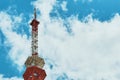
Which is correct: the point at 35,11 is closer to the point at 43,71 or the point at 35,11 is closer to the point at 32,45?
the point at 32,45

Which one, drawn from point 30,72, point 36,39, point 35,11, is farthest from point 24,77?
point 35,11

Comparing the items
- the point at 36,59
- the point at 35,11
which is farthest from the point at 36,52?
the point at 35,11

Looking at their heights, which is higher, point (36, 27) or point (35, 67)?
point (36, 27)

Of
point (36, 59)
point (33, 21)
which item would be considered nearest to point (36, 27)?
point (33, 21)

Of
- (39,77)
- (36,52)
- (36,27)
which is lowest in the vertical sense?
(39,77)

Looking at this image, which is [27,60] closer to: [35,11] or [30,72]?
[30,72]

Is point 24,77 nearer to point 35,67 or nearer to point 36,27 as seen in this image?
point 35,67

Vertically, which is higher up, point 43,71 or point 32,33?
point 32,33

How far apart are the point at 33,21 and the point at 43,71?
10.4 metres

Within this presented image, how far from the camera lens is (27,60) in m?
80.3

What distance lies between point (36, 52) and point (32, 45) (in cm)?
171

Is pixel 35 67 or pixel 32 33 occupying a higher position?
pixel 32 33

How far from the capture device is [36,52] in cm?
8056

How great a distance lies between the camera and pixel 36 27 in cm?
8312
